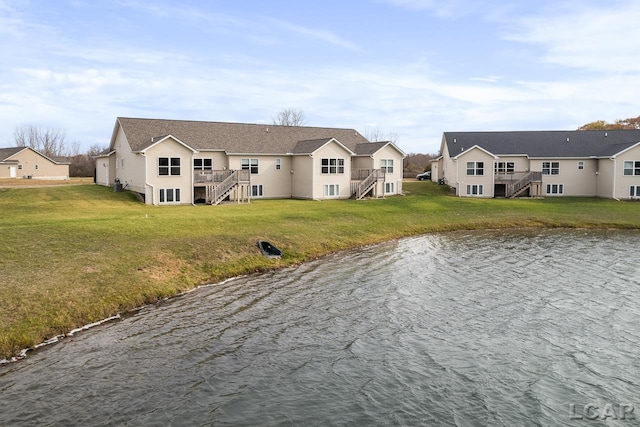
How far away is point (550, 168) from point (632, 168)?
741cm

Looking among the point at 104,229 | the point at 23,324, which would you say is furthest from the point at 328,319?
the point at 104,229

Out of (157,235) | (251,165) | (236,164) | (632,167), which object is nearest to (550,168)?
(632,167)

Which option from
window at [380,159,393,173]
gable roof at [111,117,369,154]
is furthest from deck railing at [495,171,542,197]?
gable roof at [111,117,369,154]

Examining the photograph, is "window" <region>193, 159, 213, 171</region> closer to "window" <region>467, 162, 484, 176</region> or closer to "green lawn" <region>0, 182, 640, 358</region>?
"green lawn" <region>0, 182, 640, 358</region>

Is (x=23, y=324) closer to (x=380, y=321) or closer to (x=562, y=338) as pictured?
(x=380, y=321)

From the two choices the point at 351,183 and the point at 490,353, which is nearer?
the point at 490,353

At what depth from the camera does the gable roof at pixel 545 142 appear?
2221 inches

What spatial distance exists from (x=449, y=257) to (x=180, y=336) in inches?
634

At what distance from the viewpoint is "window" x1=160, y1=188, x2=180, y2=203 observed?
133ft

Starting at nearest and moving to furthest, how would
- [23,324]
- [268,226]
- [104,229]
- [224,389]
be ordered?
[224,389]
[23,324]
[104,229]
[268,226]

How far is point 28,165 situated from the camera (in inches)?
3051

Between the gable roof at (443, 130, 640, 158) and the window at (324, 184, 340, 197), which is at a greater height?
the gable roof at (443, 130, 640, 158)

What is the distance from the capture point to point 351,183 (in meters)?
49.6

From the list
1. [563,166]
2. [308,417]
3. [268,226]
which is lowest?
[308,417]
